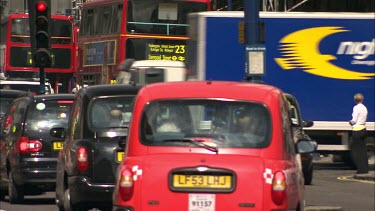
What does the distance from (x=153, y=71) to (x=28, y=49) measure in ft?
56.6

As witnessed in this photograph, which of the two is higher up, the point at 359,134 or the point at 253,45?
the point at 253,45

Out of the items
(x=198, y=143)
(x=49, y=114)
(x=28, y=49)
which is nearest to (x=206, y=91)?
(x=198, y=143)

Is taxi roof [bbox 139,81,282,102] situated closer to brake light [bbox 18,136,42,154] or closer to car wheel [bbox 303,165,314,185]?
brake light [bbox 18,136,42,154]

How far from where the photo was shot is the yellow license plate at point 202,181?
8.92 metres

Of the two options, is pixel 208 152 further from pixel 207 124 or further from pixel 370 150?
pixel 370 150

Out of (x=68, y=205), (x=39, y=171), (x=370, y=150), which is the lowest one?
(x=370, y=150)

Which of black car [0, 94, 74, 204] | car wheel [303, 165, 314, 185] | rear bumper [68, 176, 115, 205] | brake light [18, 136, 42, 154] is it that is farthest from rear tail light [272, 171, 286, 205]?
car wheel [303, 165, 314, 185]

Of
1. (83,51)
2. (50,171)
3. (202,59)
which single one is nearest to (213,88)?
(50,171)

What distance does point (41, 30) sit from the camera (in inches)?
817

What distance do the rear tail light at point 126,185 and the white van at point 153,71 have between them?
43.0 feet

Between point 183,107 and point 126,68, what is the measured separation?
1277cm

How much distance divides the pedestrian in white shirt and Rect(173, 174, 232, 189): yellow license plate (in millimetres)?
14405

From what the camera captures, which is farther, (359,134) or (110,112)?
(359,134)

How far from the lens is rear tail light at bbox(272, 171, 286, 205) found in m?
8.86
